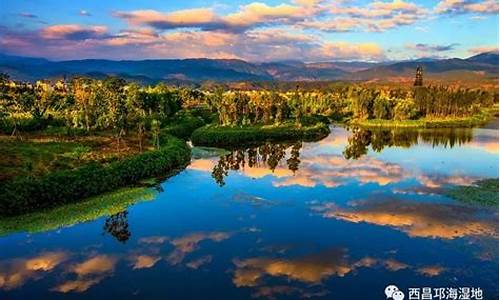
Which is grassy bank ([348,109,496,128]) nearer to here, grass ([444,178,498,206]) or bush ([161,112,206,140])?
bush ([161,112,206,140])

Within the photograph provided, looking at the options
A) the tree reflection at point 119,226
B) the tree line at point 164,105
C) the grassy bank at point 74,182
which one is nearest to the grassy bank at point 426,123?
the tree line at point 164,105

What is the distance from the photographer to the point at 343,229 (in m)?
41.0

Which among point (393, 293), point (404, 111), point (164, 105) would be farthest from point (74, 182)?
point (404, 111)

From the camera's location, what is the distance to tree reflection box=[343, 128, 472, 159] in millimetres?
90938

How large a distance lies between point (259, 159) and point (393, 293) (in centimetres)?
4992

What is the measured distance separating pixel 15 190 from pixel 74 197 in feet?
19.0

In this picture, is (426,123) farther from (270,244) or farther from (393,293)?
(393,293)

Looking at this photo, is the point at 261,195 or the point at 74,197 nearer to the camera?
the point at 74,197

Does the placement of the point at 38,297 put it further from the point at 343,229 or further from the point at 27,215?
the point at 343,229

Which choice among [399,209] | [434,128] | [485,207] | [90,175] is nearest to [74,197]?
[90,175]

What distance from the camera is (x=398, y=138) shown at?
353 feet

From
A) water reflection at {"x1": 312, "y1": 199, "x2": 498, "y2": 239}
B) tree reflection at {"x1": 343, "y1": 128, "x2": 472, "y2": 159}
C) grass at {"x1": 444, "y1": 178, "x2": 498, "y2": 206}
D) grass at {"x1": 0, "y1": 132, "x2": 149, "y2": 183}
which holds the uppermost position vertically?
grass at {"x1": 0, "y1": 132, "x2": 149, "y2": 183}

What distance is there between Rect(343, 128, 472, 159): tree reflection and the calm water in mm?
27492

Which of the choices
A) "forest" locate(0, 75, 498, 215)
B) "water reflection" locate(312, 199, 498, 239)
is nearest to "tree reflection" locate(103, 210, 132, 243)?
"forest" locate(0, 75, 498, 215)
